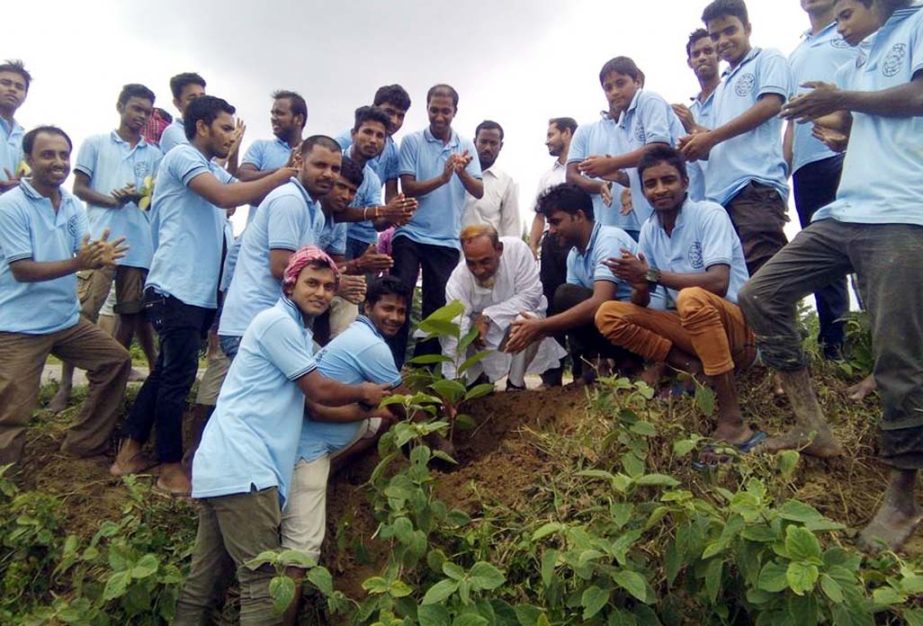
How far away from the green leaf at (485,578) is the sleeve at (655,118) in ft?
10.8

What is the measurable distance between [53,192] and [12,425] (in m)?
1.54

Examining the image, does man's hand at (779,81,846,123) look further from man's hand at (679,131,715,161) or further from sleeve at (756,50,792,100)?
sleeve at (756,50,792,100)

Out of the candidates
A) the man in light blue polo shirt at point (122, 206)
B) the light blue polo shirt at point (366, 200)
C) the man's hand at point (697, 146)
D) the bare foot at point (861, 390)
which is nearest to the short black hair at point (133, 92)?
the man in light blue polo shirt at point (122, 206)

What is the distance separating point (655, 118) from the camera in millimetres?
4922

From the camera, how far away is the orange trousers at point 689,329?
3596 mm

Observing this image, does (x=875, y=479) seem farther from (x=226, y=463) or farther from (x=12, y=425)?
(x=12, y=425)

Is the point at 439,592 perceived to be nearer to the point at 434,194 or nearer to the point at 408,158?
the point at 434,194

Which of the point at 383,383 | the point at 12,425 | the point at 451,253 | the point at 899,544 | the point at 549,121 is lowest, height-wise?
the point at 12,425

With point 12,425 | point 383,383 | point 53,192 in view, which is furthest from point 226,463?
point 53,192

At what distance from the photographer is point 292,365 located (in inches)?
130

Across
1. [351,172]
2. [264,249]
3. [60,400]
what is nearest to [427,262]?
[351,172]

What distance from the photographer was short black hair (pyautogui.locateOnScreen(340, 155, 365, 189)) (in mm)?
4664

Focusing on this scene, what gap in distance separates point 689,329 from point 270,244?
7.73 ft

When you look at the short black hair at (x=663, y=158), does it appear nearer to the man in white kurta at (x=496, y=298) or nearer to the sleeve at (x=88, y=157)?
the man in white kurta at (x=496, y=298)
